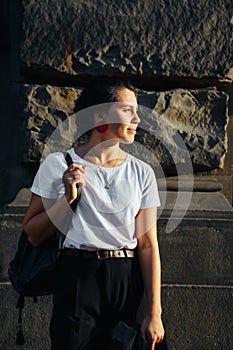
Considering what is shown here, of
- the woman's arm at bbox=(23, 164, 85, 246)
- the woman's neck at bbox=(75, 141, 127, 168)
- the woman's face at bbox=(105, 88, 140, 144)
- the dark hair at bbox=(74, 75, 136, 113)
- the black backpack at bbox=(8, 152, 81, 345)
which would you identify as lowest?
the black backpack at bbox=(8, 152, 81, 345)

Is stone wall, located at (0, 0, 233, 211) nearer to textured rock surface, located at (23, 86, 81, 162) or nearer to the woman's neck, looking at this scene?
textured rock surface, located at (23, 86, 81, 162)

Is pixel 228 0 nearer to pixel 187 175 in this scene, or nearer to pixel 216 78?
pixel 216 78

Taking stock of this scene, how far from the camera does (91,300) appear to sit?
2.66 m

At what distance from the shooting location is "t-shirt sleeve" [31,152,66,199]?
2715 millimetres

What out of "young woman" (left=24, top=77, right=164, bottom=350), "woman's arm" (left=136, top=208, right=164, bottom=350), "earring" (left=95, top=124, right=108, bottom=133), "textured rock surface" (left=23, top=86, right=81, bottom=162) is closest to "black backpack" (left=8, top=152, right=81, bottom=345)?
"young woman" (left=24, top=77, right=164, bottom=350)

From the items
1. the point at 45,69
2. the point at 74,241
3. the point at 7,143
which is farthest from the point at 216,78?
the point at 74,241

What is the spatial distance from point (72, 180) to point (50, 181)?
0.54ft

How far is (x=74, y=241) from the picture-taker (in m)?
2.68

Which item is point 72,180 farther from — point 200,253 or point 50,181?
point 200,253

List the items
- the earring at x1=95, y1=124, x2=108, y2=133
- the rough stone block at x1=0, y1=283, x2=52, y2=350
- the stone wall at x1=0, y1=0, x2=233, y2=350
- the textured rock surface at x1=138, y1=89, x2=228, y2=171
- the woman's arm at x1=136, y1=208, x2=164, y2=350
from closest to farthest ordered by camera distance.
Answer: the woman's arm at x1=136, y1=208, x2=164, y2=350 < the earring at x1=95, y1=124, x2=108, y2=133 < the rough stone block at x1=0, y1=283, x2=52, y2=350 < the stone wall at x1=0, y1=0, x2=233, y2=350 < the textured rock surface at x1=138, y1=89, x2=228, y2=171

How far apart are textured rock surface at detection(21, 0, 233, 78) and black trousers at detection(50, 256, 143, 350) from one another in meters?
1.64

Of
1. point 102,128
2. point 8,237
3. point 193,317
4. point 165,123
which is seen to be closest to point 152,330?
point 102,128

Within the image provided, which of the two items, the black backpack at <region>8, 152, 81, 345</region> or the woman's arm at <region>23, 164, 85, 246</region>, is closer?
the woman's arm at <region>23, 164, 85, 246</region>

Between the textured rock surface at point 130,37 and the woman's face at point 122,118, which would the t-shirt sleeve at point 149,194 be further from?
the textured rock surface at point 130,37
